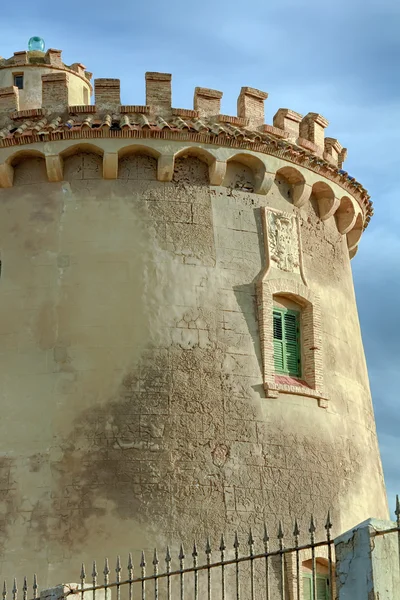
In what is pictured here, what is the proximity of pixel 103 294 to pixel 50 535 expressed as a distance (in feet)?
12.5

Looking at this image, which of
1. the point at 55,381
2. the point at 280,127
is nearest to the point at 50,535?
the point at 55,381

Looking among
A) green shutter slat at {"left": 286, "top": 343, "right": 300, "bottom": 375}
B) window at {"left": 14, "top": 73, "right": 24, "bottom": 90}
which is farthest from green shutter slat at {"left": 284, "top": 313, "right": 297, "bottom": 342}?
window at {"left": 14, "top": 73, "right": 24, "bottom": 90}

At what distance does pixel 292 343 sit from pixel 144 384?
2.85 metres

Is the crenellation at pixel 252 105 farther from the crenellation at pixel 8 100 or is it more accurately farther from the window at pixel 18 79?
the window at pixel 18 79

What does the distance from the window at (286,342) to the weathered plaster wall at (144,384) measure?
Result: 522 mm

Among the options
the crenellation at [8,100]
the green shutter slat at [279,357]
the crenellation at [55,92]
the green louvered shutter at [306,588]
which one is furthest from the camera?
the crenellation at [8,100]

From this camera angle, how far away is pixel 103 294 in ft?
60.8

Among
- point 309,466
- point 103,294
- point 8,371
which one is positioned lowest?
point 309,466

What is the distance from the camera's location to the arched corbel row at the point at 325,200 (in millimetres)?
20781

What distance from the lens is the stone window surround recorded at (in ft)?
61.4

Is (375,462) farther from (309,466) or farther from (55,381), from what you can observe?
(55,381)

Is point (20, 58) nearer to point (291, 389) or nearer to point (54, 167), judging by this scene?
point (54, 167)

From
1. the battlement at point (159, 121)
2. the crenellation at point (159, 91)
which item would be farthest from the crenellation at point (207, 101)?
the crenellation at point (159, 91)

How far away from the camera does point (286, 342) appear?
19.4m
